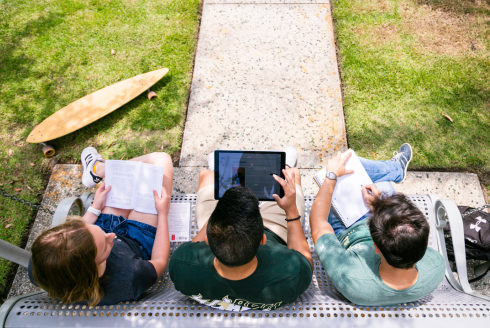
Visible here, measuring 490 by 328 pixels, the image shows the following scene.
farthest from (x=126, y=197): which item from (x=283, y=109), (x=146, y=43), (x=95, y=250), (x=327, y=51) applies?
(x=327, y=51)

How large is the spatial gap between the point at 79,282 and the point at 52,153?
9.11 ft

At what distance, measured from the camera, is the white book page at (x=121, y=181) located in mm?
2516

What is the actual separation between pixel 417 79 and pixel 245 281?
3.91 metres

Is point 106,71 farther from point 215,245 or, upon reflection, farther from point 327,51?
point 215,245

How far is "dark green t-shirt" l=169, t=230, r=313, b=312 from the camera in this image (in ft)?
5.52

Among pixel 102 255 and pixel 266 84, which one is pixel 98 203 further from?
pixel 266 84

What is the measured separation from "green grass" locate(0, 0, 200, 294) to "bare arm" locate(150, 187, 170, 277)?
1.39 meters

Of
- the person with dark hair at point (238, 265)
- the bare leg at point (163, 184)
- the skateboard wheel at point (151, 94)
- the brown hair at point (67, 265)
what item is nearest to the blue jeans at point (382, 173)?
the person with dark hair at point (238, 265)

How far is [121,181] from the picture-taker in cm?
255

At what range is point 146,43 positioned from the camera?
468cm

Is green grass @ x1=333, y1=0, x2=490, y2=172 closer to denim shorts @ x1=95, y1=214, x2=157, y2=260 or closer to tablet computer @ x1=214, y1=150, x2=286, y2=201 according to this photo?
tablet computer @ x1=214, y1=150, x2=286, y2=201

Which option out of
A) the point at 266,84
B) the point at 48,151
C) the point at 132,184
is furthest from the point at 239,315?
the point at 48,151

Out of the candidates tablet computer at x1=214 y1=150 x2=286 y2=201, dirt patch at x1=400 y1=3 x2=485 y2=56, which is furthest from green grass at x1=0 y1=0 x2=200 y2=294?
dirt patch at x1=400 y1=3 x2=485 y2=56

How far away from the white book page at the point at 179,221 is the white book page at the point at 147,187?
16 cm
